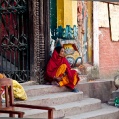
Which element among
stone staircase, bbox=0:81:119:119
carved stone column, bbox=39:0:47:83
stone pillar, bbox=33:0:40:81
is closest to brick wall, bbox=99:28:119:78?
stone staircase, bbox=0:81:119:119

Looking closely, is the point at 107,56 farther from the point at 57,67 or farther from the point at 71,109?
the point at 71,109

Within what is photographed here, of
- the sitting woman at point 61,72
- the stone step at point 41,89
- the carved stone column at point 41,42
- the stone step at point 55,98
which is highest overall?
the carved stone column at point 41,42

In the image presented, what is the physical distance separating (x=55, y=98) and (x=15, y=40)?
1548 mm

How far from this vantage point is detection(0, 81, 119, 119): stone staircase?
6.40 meters

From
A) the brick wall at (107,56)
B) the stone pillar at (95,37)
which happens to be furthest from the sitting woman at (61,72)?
the brick wall at (107,56)

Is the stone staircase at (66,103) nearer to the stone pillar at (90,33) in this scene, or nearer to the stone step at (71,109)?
the stone step at (71,109)

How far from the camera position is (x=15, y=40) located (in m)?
7.41

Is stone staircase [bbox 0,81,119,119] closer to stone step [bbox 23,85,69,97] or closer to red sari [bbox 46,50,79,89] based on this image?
stone step [bbox 23,85,69,97]

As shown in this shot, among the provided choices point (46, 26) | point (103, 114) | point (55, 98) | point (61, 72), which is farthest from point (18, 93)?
point (46, 26)

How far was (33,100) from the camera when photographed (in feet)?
20.5

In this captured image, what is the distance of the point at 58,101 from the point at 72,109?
1.08ft

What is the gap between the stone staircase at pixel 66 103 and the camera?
21.0 ft

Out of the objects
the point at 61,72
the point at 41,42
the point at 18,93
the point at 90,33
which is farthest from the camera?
the point at 90,33

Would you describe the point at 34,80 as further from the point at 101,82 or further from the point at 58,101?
the point at 101,82
